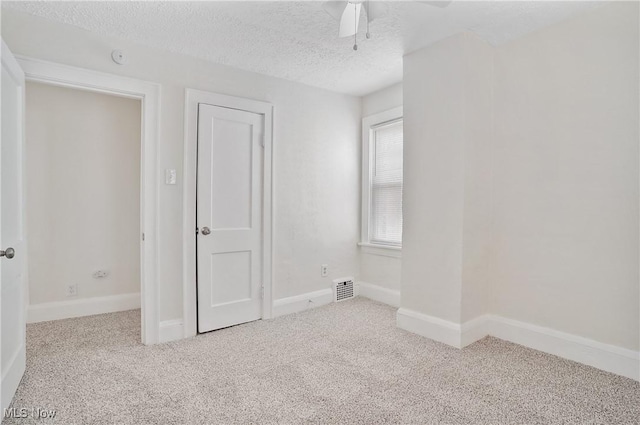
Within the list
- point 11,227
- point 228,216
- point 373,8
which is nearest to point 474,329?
point 228,216

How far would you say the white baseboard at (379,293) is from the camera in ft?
12.5

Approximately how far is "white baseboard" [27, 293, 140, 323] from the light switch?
5.51 feet

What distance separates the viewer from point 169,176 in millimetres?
2881

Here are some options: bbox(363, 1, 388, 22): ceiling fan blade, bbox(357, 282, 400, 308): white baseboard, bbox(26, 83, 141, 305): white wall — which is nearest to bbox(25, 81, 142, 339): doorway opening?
bbox(26, 83, 141, 305): white wall

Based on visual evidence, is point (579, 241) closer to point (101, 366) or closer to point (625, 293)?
point (625, 293)

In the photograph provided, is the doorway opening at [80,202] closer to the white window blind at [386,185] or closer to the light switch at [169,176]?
the light switch at [169,176]

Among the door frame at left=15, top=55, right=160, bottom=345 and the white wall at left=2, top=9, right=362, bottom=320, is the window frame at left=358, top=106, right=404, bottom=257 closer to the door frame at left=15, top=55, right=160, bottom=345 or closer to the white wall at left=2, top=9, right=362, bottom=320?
the white wall at left=2, top=9, right=362, bottom=320

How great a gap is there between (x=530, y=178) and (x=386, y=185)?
5.04 ft

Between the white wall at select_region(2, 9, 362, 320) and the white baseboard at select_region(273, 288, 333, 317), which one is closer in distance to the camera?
the white wall at select_region(2, 9, 362, 320)

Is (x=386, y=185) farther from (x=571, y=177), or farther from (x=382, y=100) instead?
(x=571, y=177)

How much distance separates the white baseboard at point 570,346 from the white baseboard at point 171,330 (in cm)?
256

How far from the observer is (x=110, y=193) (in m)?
3.78

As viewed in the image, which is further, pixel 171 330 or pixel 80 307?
pixel 80 307

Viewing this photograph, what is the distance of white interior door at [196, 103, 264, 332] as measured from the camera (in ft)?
10.0
